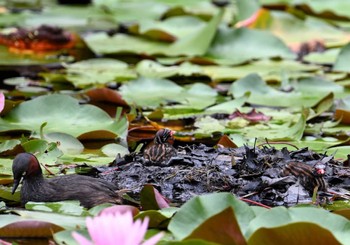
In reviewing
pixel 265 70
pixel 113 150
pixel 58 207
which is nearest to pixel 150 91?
pixel 265 70

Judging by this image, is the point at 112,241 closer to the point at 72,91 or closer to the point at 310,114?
the point at 310,114

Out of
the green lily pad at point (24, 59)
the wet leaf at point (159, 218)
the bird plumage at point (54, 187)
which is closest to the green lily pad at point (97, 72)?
the green lily pad at point (24, 59)

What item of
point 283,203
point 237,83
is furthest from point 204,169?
point 237,83

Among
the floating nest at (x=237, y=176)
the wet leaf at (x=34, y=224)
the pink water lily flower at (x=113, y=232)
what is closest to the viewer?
the pink water lily flower at (x=113, y=232)

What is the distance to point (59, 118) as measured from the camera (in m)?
5.17

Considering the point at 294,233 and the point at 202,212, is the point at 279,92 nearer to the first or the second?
the point at 202,212

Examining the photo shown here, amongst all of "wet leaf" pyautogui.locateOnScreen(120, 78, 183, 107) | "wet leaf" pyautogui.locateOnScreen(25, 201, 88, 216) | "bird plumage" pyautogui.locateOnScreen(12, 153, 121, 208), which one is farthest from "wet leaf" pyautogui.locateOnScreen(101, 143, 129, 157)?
"wet leaf" pyautogui.locateOnScreen(120, 78, 183, 107)

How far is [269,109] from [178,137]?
3.43 ft

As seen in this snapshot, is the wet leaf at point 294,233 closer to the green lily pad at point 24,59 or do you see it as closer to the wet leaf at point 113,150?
the wet leaf at point 113,150

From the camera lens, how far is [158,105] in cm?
594

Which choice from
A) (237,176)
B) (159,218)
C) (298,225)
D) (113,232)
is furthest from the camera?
(237,176)

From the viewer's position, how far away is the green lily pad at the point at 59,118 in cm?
496

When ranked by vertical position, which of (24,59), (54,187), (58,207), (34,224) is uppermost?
(34,224)

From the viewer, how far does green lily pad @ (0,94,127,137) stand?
4.96 m
